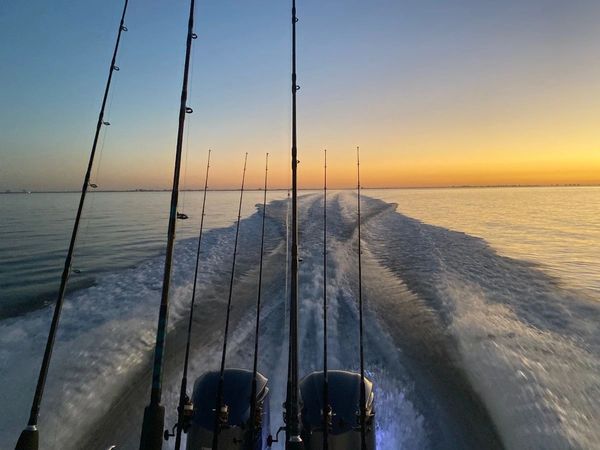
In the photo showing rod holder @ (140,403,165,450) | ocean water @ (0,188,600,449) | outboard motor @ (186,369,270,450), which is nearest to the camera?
rod holder @ (140,403,165,450)

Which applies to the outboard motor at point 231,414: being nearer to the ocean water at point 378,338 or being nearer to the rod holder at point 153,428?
the rod holder at point 153,428

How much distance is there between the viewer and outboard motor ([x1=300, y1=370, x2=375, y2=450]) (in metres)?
3.63

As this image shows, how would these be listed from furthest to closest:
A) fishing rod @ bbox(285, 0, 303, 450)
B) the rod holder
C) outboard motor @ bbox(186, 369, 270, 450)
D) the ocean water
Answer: the ocean water → outboard motor @ bbox(186, 369, 270, 450) → fishing rod @ bbox(285, 0, 303, 450) → the rod holder

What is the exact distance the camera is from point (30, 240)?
1641 centimetres

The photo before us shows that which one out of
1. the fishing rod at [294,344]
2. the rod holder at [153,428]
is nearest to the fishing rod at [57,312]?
the rod holder at [153,428]

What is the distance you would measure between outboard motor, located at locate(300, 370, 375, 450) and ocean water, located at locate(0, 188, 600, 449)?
0.86m

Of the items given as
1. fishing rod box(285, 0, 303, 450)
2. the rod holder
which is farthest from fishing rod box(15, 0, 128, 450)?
fishing rod box(285, 0, 303, 450)

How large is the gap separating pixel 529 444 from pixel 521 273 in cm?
818

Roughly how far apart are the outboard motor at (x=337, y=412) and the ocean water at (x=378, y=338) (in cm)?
86

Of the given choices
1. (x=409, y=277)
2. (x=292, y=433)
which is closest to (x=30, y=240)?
(x=409, y=277)

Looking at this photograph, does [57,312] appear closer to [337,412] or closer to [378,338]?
[337,412]

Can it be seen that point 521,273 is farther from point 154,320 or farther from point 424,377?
point 154,320

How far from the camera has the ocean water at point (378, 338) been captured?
177 inches

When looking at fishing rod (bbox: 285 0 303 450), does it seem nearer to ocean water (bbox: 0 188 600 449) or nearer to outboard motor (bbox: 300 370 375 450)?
outboard motor (bbox: 300 370 375 450)
